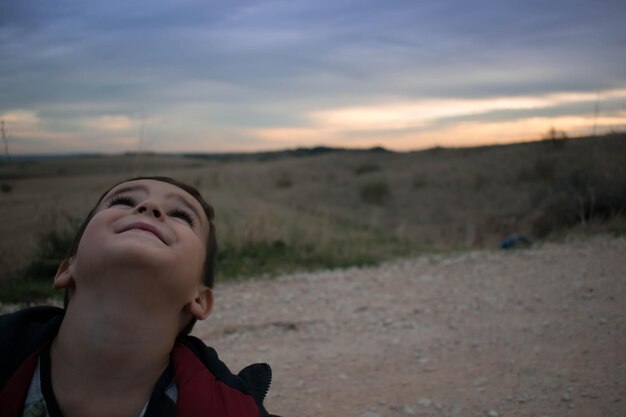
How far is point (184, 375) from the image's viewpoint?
2100mm

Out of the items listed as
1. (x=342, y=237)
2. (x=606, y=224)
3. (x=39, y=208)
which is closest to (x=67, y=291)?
(x=39, y=208)

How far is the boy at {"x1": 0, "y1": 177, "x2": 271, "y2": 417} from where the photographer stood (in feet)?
6.59

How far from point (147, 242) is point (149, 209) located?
220 millimetres

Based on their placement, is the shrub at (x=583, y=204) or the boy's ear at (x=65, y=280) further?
the shrub at (x=583, y=204)

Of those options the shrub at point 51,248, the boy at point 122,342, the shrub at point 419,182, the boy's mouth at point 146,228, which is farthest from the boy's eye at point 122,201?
the shrub at point 419,182

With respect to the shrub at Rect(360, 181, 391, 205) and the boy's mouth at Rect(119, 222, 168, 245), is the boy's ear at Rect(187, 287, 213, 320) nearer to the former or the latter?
the boy's mouth at Rect(119, 222, 168, 245)

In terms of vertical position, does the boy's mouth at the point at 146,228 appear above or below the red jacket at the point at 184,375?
above

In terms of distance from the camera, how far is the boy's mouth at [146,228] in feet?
6.98

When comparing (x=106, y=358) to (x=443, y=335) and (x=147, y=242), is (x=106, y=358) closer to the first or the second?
(x=147, y=242)

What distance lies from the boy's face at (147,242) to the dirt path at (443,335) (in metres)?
1.61

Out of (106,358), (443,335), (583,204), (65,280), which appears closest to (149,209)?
(65,280)

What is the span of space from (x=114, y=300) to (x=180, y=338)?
1.47 ft

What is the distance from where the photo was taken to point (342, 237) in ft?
31.6

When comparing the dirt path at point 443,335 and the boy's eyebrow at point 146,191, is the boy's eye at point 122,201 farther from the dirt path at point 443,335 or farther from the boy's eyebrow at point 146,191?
the dirt path at point 443,335
